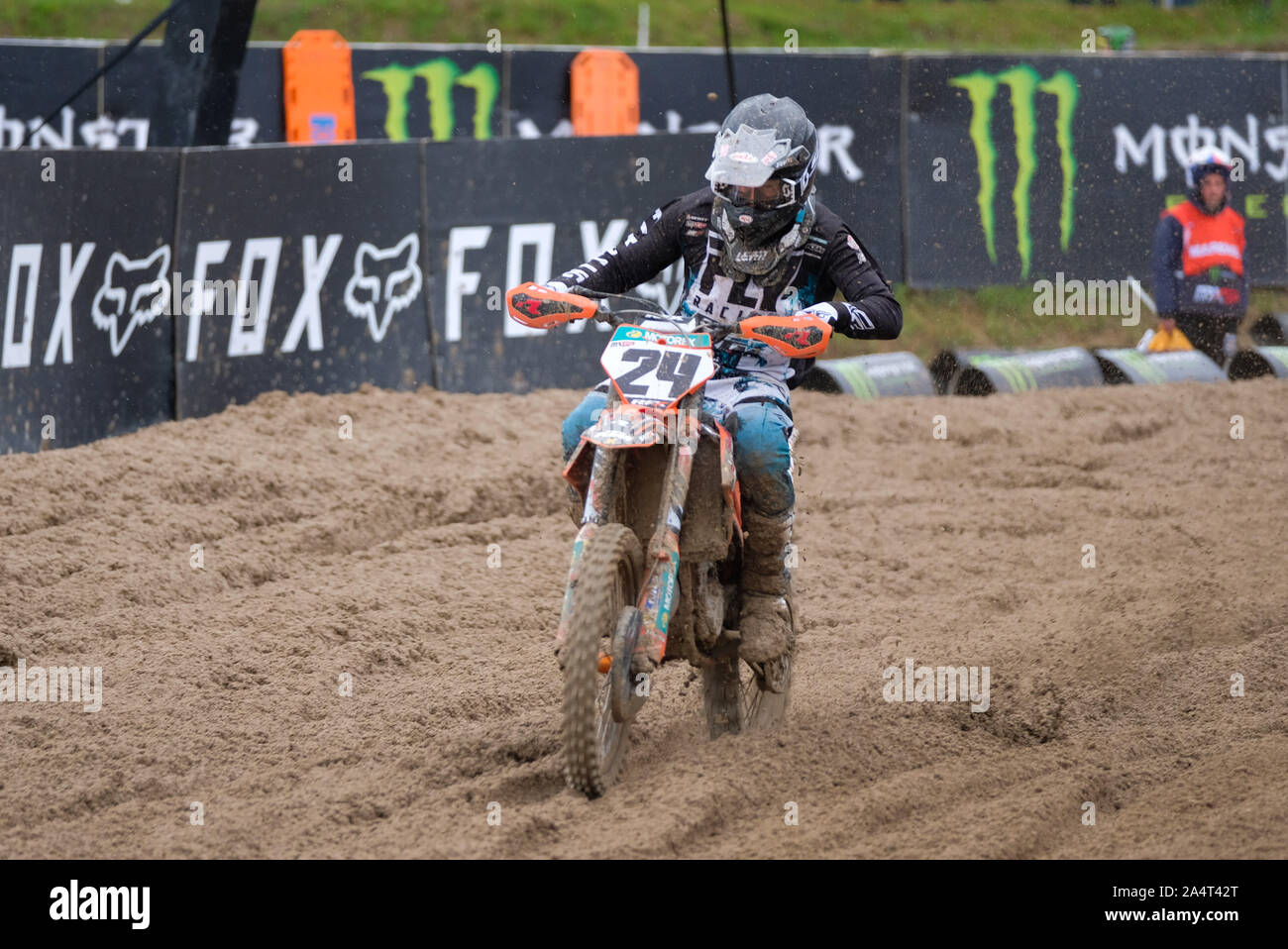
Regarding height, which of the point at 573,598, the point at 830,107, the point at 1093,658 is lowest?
the point at 1093,658

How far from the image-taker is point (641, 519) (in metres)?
4.70

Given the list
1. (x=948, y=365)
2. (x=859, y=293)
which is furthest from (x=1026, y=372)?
(x=859, y=293)

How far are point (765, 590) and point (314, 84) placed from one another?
33.2 feet

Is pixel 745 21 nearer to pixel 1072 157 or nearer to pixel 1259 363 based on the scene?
pixel 1072 157

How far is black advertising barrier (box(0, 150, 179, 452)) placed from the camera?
8547mm

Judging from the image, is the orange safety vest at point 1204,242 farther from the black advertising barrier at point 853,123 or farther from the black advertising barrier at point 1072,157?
the black advertising barrier at point 853,123

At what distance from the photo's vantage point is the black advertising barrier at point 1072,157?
1337 cm

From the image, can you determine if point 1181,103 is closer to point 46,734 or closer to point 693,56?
point 693,56

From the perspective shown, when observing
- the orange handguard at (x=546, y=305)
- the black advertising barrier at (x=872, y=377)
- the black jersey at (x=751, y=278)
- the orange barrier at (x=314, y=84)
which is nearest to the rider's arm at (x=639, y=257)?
the black jersey at (x=751, y=278)

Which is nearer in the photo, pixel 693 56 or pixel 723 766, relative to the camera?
pixel 723 766

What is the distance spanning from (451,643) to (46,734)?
66.3 inches
